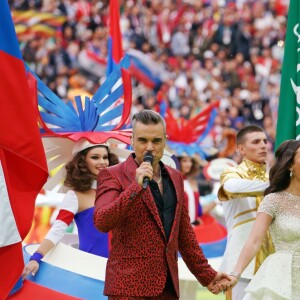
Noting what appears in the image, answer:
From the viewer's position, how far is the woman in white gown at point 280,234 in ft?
17.2

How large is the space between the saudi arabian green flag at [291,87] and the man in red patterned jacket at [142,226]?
2.23m

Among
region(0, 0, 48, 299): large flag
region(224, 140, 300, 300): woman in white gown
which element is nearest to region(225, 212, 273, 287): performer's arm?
region(224, 140, 300, 300): woman in white gown

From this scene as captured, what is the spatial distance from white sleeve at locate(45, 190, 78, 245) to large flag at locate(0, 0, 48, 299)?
2.98 feet

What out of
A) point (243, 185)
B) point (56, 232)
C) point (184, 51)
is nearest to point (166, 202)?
point (56, 232)

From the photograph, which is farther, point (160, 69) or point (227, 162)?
point (160, 69)

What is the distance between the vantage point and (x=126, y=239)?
4570 mm

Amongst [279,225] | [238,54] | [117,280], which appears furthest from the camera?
[238,54]

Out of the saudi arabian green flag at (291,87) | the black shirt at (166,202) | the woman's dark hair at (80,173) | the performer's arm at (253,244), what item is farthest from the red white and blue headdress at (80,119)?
the black shirt at (166,202)

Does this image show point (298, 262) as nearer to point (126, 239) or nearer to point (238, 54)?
point (126, 239)

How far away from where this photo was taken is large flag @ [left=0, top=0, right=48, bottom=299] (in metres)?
5.10

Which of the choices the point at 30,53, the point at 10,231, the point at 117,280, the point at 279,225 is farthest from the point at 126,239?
the point at 30,53

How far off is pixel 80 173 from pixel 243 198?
123cm

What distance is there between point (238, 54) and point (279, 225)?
52.1ft

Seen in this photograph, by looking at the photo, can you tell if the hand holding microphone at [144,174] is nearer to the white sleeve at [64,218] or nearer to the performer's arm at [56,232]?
the performer's arm at [56,232]
